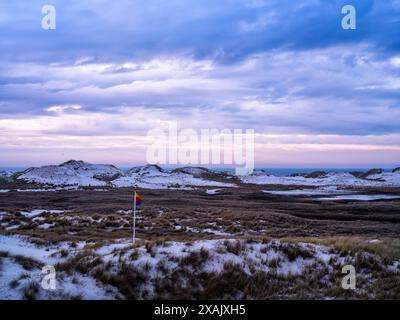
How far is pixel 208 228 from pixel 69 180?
232ft

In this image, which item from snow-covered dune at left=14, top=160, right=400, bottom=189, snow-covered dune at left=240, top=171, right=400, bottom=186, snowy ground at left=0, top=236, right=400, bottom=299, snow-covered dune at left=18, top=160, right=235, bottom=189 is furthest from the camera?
snow-covered dune at left=240, top=171, right=400, bottom=186

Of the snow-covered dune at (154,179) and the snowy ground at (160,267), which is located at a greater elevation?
the snowy ground at (160,267)

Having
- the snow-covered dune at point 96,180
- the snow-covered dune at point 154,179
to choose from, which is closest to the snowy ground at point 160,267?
the snow-covered dune at point 96,180

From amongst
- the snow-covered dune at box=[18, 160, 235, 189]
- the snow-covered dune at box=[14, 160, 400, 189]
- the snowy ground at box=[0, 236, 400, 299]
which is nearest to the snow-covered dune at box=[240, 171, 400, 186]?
the snow-covered dune at box=[14, 160, 400, 189]

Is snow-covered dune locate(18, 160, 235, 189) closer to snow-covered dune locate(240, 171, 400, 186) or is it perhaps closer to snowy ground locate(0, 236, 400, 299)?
snow-covered dune locate(240, 171, 400, 186)

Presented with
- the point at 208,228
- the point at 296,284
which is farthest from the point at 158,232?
the point at 296,284

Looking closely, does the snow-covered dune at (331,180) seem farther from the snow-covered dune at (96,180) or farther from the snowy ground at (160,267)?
the snowy ground at (160,267)

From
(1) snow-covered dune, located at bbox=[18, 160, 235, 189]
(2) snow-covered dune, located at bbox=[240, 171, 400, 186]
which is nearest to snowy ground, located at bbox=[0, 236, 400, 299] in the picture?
(1) snow-covered dune, located at bbox=[18, 160, 235, 189]

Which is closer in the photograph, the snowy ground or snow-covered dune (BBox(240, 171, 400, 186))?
the snowy ground

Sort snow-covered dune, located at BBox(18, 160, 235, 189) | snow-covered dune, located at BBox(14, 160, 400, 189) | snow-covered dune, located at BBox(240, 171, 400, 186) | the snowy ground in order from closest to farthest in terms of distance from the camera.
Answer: the snowy ground, snow-covered dune, located at BBox(18, 160, 235, 189), snow-covered dune, located at BBox(14, 160, 400, 189), snow-covered dune, located at BBox(240, 171, 400, 186)

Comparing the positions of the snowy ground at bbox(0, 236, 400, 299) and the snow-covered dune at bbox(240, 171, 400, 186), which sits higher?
the snowy ground at bbox(0, 236, 400, 299)

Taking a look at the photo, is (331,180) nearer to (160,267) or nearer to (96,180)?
(96,180)

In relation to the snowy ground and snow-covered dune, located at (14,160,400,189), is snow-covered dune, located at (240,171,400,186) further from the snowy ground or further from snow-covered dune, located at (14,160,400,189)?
the snowy ground

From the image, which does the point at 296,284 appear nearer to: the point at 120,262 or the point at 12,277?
the point at 120,262
